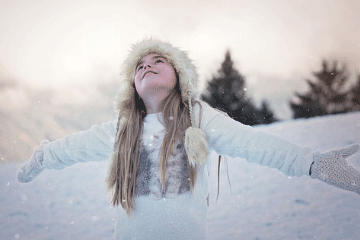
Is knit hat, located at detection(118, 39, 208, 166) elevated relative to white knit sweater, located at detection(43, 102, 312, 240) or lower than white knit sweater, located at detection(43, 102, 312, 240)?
elevated

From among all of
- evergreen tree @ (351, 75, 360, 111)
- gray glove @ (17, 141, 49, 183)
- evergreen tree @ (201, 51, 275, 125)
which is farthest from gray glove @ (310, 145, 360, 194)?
evergreen tree @ (351, 75, 360, 111)

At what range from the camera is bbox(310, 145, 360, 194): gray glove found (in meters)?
1.23

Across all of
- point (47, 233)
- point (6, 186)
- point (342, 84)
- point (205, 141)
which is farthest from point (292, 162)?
point (342, 84)

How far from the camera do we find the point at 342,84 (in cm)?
778

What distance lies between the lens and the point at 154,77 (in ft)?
5.45

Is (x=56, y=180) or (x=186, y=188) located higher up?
(x=56, y=180)

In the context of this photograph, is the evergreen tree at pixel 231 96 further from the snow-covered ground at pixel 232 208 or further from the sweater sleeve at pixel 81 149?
the sweater sleeve at pixel 81 149

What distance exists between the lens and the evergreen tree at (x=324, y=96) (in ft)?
24.3

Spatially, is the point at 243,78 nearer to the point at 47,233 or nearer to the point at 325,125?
the point at 325,125

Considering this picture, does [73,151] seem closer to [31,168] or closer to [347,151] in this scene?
[31,168]

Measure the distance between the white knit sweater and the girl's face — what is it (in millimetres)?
165

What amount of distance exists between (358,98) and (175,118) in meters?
6.74

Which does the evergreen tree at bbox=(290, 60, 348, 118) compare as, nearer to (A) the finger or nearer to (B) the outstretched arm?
(A) the finger

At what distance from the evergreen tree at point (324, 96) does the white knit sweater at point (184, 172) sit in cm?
659
